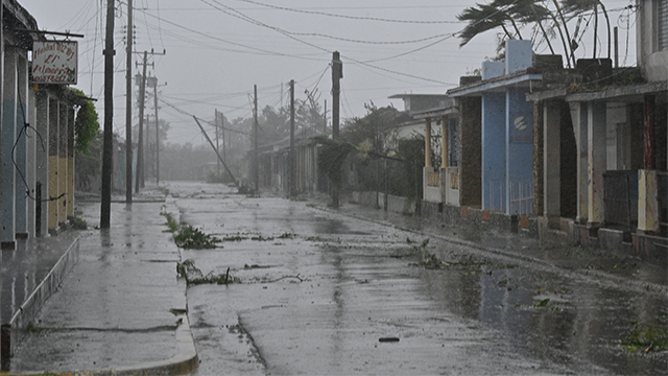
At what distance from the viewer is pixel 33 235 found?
18.6 m

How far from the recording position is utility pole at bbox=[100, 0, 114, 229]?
25.2 metres

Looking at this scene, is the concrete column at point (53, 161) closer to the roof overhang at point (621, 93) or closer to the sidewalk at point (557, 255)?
the sidewalk at point (557, 255)

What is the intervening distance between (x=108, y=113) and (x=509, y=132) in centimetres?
1158

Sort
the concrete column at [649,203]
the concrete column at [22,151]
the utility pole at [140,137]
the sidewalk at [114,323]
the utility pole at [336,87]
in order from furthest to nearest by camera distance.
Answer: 1. the utility pole at [140,137]
2. the utility pole at [336,87]
3. the concrete column at [649,203]
4. the concrete column at [22,151]
5. the sidewalk at [114,323]

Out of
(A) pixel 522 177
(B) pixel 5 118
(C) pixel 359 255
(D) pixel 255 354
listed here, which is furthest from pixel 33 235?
(A) pixel 522 177

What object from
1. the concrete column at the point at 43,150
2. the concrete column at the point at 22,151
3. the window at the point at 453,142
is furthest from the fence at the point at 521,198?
the concrete column at the point at 22,151

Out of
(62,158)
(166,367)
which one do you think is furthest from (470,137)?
(166,367)

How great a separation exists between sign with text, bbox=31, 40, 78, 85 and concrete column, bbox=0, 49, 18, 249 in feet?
1.39

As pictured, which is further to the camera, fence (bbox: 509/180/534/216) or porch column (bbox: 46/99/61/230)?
fence (bbox: 509/180/534/216)

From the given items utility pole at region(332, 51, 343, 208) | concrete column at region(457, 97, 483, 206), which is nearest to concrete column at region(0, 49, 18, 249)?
concrete column at region(457, 97, 483, 206)

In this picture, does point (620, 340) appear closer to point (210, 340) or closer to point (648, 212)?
point (210, 340)

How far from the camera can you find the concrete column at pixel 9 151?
15.8m

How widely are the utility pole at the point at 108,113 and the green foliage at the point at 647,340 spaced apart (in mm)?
18323

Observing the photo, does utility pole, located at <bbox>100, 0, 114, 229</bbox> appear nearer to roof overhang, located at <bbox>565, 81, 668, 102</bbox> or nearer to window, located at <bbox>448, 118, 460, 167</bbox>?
window, located at <bbox>448, 118, 460, 167</bbox>
